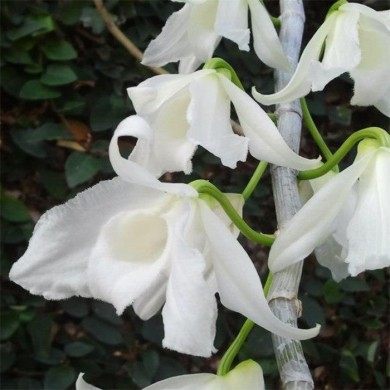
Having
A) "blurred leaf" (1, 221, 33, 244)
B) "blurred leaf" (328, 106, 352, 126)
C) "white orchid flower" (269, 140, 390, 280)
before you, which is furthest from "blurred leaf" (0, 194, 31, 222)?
"white orchid flower" (269, 140, 390, 280)

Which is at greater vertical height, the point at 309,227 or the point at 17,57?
the point at 309,227

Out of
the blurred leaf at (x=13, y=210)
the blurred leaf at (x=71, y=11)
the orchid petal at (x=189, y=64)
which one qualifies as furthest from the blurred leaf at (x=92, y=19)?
the orchid petal at (x=189, y=64)

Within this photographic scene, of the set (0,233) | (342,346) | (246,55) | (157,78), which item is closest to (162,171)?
(157,78)

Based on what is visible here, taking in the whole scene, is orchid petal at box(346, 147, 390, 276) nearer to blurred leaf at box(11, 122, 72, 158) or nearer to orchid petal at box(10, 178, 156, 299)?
orchid petal at box(10, 178, 156, 299)

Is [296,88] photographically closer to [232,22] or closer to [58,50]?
[232,22]

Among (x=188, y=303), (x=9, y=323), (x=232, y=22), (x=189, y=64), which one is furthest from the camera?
(x=9, y=323)

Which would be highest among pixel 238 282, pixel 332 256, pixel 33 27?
pixel 238 282

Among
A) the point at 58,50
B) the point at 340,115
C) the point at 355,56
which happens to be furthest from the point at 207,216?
the point at 340,115
